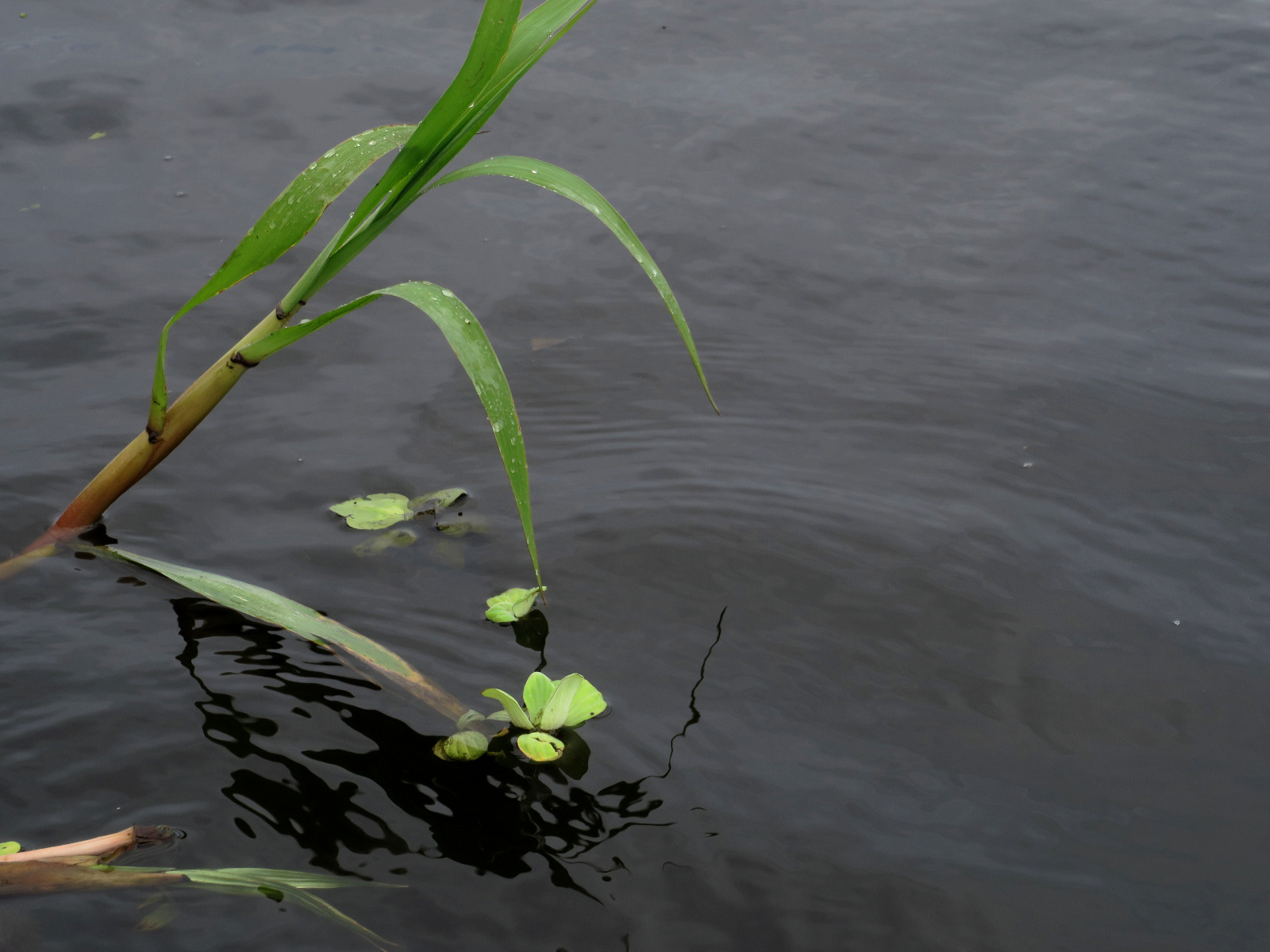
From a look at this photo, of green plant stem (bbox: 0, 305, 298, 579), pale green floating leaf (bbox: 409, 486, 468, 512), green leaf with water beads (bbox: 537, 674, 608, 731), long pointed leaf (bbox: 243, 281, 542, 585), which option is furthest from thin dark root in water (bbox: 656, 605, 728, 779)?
green plant stem (bbox: 0, 305, 298, 579)

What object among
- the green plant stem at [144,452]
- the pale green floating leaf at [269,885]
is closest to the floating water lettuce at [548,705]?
the pale green floating leaf at [269,885]

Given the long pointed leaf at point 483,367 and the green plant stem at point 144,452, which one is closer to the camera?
the long pointed leaf at point 483,367

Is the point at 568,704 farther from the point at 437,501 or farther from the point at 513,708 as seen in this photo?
the point at 437,501

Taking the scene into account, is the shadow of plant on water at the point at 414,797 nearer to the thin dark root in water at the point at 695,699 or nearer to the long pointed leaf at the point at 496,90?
the thin dark root in water at the point at 695,699

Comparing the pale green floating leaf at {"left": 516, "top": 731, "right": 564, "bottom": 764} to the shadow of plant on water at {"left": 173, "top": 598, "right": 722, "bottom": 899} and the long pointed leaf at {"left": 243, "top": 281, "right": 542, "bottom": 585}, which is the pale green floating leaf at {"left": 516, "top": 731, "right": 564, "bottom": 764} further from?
the long pointed leaf at {"left": 243, "top": 281, "right": 542, "bottom": 585}

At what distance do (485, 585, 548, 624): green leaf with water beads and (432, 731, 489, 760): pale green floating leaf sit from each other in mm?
319

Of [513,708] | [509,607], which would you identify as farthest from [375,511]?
[513,708]

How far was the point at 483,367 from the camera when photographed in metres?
1.40

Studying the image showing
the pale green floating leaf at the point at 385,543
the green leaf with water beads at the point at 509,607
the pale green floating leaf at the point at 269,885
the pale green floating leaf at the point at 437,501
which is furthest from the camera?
the pale green floating leaf at the point at 437,501

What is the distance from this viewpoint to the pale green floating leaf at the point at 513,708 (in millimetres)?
1599

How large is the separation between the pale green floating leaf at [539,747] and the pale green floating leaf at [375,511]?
2.36ft

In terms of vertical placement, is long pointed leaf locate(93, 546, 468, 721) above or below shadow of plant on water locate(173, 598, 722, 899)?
above

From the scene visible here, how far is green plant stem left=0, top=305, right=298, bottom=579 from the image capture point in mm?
1684

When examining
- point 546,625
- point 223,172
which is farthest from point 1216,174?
point 223,172
